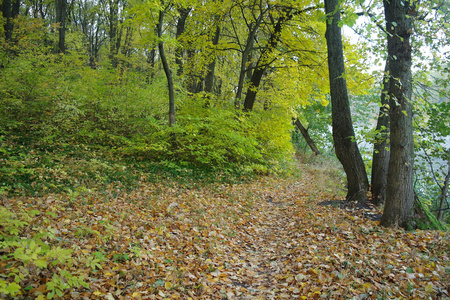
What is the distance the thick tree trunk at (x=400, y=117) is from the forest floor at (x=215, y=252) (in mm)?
509

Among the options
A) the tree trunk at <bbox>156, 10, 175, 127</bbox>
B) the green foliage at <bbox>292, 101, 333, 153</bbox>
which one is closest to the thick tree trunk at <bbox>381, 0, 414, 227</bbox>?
the tree trunk at <bbox>156, 10, 175, 127</bbox>

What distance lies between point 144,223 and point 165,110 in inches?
247

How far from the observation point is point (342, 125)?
6793 mm

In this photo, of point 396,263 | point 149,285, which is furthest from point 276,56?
point 149,285

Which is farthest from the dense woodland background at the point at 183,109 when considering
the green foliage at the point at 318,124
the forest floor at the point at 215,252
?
the green foliage at the point at 318,124

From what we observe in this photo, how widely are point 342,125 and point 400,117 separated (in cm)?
165

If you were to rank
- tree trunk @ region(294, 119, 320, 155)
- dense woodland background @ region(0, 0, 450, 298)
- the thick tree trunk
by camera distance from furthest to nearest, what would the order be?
1. tree trunk @ region(294, 119, 320, 155)
2. dense woodland background @ region(0, 0, 450, 298)
3. the thick tree trunk

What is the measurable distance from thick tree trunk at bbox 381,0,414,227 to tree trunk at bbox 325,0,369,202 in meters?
1.39

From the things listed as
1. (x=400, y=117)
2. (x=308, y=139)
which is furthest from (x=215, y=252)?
(x=308, y=139)

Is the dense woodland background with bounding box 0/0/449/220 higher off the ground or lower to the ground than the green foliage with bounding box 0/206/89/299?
higher

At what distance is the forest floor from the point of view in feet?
11.3

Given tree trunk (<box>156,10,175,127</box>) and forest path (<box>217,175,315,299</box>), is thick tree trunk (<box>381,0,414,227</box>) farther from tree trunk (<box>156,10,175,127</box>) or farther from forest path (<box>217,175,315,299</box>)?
tree trunk (<box>156,10,175,127</box>)

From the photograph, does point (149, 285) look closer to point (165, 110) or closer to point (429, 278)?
point (429, 278)

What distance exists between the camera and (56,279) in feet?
9.35
